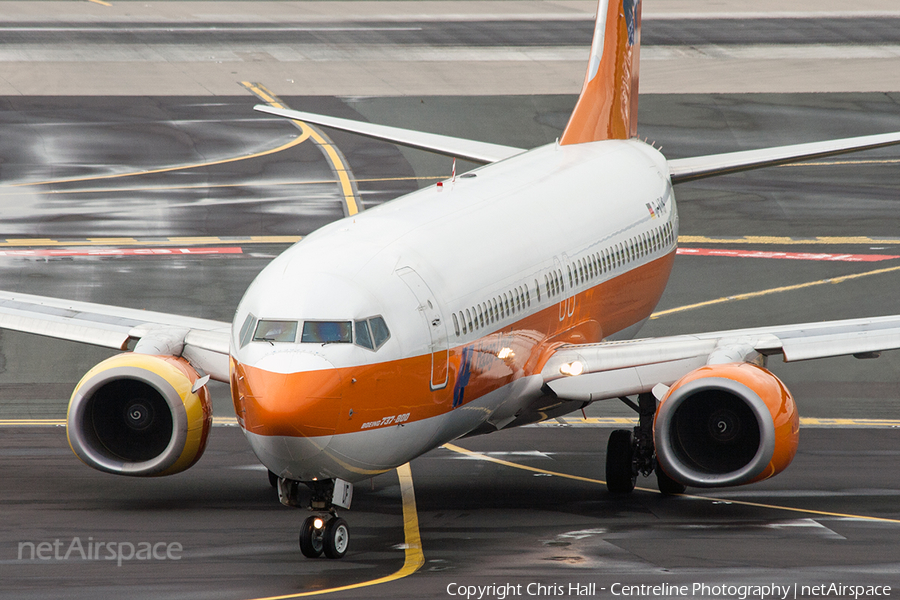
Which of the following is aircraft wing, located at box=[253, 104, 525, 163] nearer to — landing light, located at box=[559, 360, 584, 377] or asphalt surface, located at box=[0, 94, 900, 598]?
asphalt surface, located at box=[0, 94, 900, 598]

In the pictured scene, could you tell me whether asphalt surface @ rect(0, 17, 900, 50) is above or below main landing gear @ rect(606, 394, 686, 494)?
above

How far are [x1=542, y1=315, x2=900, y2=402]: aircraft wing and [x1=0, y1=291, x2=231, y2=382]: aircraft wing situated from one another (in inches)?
214

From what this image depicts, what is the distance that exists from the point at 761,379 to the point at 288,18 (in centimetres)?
6569

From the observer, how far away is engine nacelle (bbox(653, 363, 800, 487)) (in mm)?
20094

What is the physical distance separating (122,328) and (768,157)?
1452 cm

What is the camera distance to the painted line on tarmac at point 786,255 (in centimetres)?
4097

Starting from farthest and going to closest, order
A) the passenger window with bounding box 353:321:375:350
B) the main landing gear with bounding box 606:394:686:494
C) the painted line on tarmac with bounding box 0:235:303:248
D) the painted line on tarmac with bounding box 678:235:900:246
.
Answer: the painted line on tarmac with bounding box 678:235:900:246, the painted line on tarmac with bounding box 0:235:303:248, the main landing gear with bounding box 606:394:686:494, the passenger window with bounding box 353:321:375:350

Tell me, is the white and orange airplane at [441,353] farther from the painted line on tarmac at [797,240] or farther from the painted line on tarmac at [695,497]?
the painted line on tarmac at [797,240]

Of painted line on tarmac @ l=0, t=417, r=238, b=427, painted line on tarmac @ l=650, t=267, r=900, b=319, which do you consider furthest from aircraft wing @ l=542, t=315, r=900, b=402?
painted line on tarmac @ l=650, t=267, r=900, b=319

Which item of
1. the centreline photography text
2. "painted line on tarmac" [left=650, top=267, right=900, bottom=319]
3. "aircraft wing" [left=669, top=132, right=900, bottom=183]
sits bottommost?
the centreline photography text

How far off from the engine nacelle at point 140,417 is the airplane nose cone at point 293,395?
4056 mm

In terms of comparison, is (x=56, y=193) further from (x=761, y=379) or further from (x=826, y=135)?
(x=761, y=379)

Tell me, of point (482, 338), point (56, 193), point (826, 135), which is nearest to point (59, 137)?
point (56, 193)

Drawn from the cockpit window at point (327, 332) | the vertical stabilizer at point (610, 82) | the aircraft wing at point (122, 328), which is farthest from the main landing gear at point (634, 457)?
the vertical stabilizer at point (610, 82)
